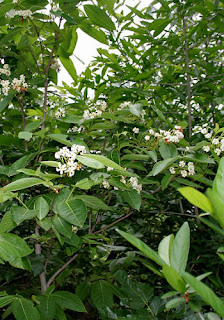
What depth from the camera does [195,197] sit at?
0.35 meters

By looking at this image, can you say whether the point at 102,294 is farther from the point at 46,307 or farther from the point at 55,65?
the point at 55,65

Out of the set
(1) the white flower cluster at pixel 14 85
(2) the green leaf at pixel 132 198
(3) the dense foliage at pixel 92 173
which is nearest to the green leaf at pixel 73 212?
(3) the dense foliage at pixel 92 173

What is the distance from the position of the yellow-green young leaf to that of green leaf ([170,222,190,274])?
4.0 inches

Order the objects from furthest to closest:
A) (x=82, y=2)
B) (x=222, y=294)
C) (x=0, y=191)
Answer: (x=222, y=294), (x=82, y=2), (x=0, y=191)

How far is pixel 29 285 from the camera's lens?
1568 millimetres

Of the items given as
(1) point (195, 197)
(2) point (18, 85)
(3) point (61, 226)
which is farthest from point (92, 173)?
(1) point (195, 197)

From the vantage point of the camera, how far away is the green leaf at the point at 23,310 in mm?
925

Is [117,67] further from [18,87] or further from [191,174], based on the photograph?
[191,174]

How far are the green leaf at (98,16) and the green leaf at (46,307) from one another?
920 millimetres

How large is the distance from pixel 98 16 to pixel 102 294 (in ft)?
3.29

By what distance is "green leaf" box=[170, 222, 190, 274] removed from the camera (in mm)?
428

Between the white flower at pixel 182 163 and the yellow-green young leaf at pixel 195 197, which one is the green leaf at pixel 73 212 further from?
the yellow-green young leaf at pixel 195 197

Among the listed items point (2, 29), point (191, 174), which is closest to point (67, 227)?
point (191, 174)

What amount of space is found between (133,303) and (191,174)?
16.5 inches
